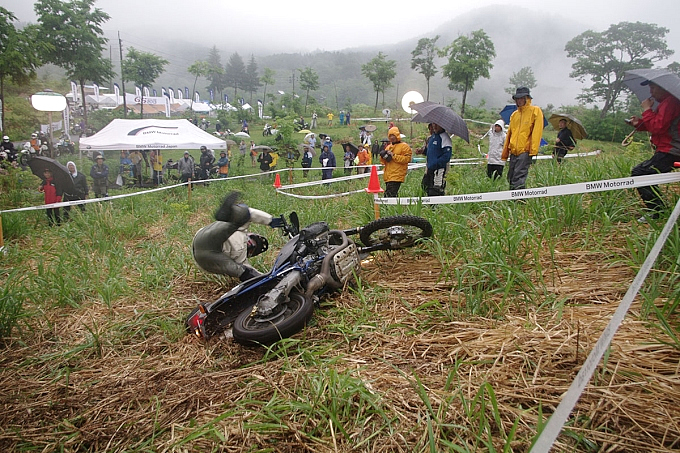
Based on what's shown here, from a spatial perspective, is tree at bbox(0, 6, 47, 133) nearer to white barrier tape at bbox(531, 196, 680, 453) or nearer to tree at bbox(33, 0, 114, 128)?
tree at bbox(33, 0, 114, 128)

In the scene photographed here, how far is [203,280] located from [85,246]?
2211mm

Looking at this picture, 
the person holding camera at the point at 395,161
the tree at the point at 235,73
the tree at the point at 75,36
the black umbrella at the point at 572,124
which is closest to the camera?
the person holding camera at the point at 395,161

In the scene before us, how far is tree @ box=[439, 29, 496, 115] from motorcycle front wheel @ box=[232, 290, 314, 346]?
30532 mm

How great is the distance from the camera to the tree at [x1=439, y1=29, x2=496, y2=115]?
2858 centimetres

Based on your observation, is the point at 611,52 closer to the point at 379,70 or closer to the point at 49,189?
the point at 379,70

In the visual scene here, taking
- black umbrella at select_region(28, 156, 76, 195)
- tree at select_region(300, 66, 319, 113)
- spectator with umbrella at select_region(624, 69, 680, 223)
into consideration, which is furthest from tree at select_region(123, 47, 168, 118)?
spectator with umbrella at select_region(624, 69, 680, 223)

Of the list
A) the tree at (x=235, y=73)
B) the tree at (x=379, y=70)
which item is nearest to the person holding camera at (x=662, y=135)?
the tree at (x=379, y=70)

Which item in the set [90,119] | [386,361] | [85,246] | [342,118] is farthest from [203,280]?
[90,119]

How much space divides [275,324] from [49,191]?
22.9ft

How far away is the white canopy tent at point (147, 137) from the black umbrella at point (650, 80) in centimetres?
1424

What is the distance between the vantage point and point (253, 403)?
1899 millimetres

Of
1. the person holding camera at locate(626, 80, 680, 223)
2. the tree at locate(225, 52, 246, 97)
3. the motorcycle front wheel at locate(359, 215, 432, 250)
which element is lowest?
the motorcycle front wheel at locate(359, 215, 432, 250)

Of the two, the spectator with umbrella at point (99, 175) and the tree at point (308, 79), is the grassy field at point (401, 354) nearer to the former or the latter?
the spectator with umbrella at point (99, 175)

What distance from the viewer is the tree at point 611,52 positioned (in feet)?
84.8
